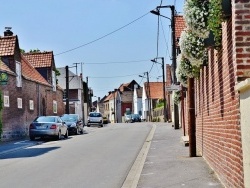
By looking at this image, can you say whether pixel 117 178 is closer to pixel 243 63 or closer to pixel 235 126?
pixel 235 126

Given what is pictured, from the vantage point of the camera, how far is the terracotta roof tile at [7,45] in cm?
3525

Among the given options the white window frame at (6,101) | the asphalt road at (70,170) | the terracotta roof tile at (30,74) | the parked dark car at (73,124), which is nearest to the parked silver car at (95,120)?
the terracotta roof tile at (30,74)

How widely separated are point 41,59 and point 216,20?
1652 inches

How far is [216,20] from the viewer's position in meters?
7.84

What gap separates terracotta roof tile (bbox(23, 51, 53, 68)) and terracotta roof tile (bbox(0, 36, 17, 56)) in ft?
38.5

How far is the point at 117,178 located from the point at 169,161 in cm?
279

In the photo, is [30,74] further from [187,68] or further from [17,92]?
[187,68]

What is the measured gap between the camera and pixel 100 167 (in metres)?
13.6

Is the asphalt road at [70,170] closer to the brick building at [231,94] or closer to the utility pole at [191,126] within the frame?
the utility pole at [191,126]

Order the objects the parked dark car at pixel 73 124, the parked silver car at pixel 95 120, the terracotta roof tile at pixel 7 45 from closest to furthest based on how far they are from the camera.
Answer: the terracotta roof tile at pixel 7 45, the parked dark car at pixel 73 124, the parked silver car at pixel 95 120

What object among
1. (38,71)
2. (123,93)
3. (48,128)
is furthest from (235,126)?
(123,93)

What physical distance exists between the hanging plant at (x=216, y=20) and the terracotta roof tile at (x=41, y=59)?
40736 millimetres

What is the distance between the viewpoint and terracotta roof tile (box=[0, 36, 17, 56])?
1388 inches

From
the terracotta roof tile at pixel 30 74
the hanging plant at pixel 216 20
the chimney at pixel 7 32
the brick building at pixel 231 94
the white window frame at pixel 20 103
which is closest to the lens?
the brick building at pixel 231 94
